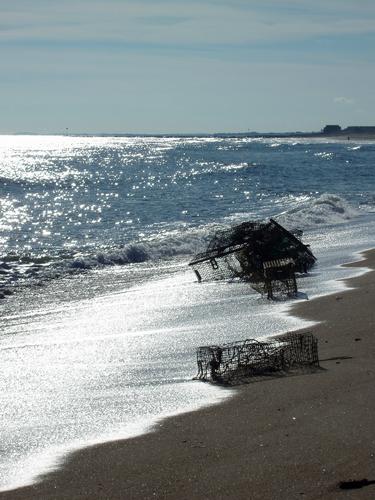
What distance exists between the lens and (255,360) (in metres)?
10.7

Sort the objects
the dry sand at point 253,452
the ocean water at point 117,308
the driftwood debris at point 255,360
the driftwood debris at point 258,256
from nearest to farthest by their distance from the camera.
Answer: the dry sand at point 253,452, the ocean water at point 117,308, the driftwood debris at point 255,360, the driftwood debris at point 258,256

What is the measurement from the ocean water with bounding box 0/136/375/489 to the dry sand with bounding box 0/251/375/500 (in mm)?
372

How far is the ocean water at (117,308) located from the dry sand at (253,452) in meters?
0.37

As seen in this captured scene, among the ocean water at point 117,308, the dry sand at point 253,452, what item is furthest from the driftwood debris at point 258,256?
the dry sand at point 253,452

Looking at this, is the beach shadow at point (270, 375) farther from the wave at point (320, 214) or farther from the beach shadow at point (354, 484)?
the wave at point (320, 214)

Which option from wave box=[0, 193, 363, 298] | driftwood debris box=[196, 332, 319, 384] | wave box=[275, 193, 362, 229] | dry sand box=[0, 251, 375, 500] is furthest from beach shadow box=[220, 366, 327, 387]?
wave box=[275, 193, 362, 229]

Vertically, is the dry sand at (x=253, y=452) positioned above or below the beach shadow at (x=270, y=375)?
above

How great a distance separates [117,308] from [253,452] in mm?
9182

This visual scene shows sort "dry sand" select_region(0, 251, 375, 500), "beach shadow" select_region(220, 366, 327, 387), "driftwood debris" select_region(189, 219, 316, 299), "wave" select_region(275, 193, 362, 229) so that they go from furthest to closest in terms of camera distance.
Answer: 1. "wave" select_region(275, 193, 362, 229)
2. "driftwood debris" select_region(189, 219, 316, 299)
3. "beach shadow" select_region(220, 366, 327, 387)
4. "dry sand" select_region(0, 251, 375, 500)

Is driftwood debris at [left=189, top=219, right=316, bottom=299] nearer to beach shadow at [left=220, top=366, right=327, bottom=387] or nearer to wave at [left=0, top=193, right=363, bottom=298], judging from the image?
wave at [left=0, top=193, right=363, bottom=298]

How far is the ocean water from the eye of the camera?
9.02 metres

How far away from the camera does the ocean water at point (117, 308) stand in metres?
9.02

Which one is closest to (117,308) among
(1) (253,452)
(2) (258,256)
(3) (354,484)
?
(2) (258,256)

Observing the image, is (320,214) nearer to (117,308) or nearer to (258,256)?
(258,256)
